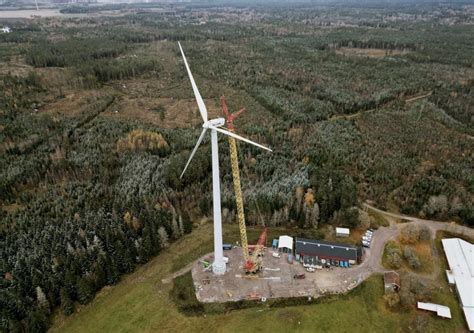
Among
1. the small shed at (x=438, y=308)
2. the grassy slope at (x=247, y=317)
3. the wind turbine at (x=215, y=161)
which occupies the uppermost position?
the wind turbine at (x=215, y=161)

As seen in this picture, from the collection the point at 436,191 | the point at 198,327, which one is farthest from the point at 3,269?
the point at 436,191

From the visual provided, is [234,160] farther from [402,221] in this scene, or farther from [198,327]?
[402,221]

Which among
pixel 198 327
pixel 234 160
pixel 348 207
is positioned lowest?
pixel 198 327

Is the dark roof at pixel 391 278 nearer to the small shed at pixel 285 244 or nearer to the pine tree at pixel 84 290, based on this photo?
the small shed at pixel 285 244

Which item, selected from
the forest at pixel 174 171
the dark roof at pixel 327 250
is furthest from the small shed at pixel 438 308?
the forest at pixel 174 171

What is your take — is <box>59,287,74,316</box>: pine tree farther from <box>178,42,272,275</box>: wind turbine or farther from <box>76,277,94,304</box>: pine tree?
<box>178,42,272,275</box>: wind turbine

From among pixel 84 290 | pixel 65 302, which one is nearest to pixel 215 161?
pixel 84 290
